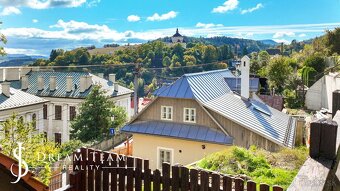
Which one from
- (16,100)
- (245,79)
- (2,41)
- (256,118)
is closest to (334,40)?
(245,79)

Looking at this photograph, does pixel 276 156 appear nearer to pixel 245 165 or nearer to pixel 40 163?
pixel 245 165

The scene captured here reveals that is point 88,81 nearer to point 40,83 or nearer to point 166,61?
point 40,83

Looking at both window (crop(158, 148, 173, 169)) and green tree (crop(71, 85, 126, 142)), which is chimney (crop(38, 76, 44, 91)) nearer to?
green tree (crop(71, 85, 126, 142))

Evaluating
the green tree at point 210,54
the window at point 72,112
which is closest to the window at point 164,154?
the window at point 72,112

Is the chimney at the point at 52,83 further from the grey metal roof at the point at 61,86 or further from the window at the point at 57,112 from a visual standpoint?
the window at the point at 57,112

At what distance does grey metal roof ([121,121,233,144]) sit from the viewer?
13.7m

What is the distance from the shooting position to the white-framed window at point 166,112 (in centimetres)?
1495

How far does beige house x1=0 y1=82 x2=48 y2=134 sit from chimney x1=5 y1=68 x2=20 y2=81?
22.3 ft

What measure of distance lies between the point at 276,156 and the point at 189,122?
7.50m

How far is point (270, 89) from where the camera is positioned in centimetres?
2977

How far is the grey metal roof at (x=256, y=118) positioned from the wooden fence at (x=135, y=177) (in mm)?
9855

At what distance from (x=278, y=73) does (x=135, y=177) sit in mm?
27962

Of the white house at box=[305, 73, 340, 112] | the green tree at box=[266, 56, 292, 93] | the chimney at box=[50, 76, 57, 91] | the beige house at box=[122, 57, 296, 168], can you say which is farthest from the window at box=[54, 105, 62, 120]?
the white house at box=[305, 73, 340, 112]

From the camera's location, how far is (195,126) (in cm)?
1442
